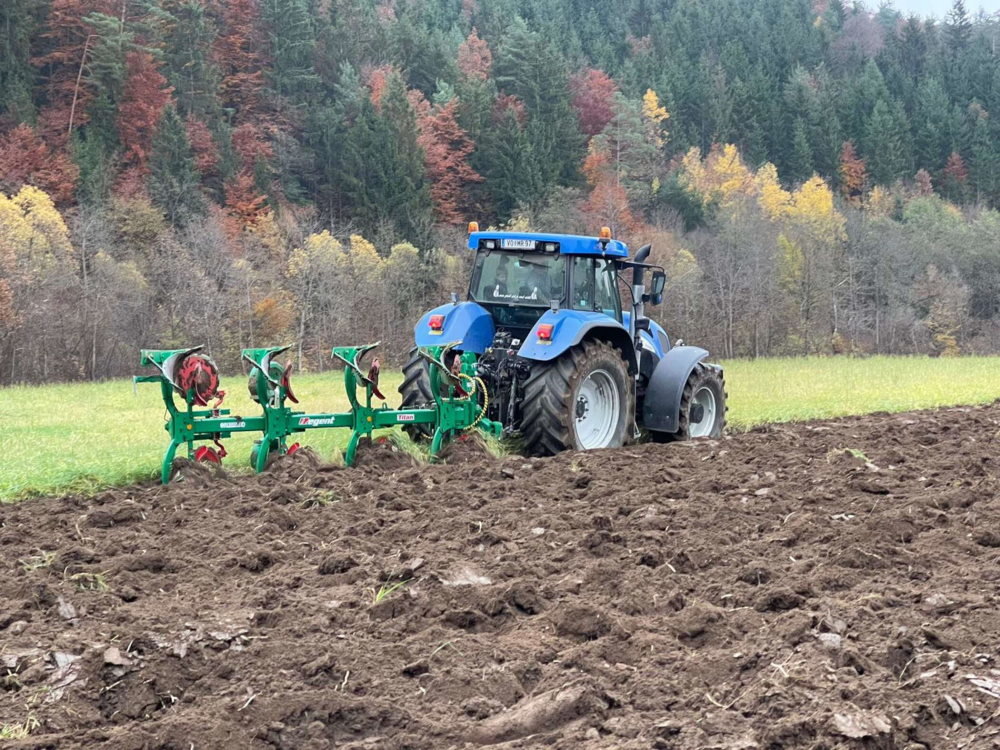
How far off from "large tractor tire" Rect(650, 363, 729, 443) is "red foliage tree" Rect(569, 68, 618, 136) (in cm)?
6514

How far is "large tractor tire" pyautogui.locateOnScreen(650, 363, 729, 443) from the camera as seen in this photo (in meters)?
11.8

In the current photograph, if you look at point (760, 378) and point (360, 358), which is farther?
point (760, 378)

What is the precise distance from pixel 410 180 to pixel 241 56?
1370cm

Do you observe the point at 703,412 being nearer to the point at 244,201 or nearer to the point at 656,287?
the point at 656,287

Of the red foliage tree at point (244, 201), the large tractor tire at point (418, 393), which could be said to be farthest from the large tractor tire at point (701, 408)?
the red foliage tree at point (244, 201)

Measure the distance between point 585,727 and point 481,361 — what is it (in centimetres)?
698

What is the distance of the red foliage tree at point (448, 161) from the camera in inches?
2395

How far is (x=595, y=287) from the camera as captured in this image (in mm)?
11352

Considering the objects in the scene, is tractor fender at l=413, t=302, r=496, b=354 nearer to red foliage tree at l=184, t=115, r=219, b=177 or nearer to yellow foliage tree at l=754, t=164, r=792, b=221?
red foliage tree at l=184, t=115, r=219, b=177

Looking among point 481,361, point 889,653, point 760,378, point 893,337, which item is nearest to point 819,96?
point 893,337

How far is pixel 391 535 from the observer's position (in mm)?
7230

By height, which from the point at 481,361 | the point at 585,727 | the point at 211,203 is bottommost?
the point at 585,727

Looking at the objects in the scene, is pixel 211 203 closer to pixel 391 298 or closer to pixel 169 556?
pixel 391 298

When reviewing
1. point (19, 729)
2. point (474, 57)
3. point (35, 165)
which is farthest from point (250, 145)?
point (19, 729)
